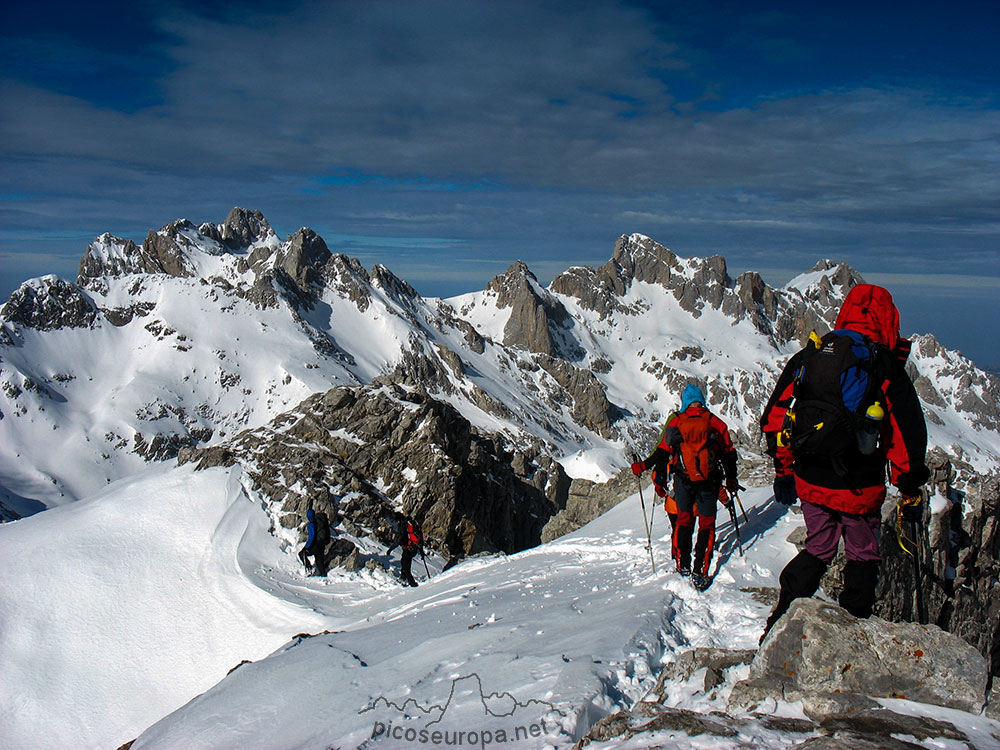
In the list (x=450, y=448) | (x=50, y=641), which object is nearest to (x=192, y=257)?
(x=450, y=448)

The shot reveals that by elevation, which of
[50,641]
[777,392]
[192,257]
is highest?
[192,257]

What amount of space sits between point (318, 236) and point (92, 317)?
68.2 metres

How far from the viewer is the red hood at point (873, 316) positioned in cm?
643

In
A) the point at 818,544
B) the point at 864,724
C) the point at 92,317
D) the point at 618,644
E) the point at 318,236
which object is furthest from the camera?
the point at 318,236

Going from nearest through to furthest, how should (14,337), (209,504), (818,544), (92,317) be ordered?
(818,544) < (209,504) < (14,337) < (92,317)

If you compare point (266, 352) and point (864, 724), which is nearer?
point (864, 724)

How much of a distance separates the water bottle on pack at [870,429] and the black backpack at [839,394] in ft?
0.13

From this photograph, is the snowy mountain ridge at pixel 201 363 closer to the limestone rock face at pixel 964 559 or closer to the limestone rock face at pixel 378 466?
the limestone rock face at pixel 378 466

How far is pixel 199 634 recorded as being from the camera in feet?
55.7

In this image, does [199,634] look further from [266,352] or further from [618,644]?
[266,352]

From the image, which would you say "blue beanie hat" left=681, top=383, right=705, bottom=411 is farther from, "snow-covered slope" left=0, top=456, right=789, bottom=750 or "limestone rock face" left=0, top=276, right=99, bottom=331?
"limestone rock face" left=0, top=276, right=99, bottom=331

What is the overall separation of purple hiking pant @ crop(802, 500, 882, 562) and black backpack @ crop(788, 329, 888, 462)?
26.0 inches

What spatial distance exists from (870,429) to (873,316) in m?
1.27

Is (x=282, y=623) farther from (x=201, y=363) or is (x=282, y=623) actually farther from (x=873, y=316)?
(x=201, y=363)
